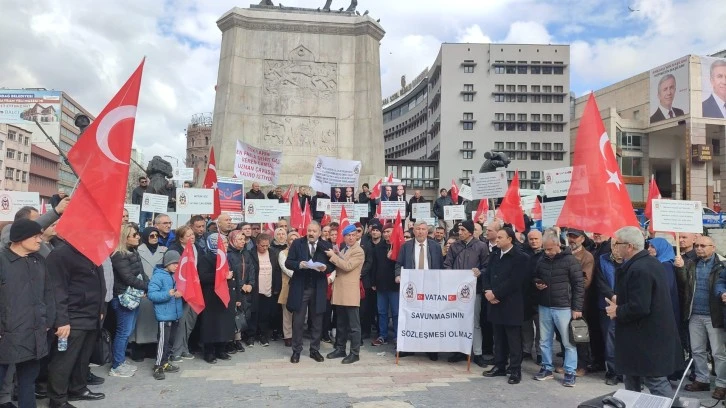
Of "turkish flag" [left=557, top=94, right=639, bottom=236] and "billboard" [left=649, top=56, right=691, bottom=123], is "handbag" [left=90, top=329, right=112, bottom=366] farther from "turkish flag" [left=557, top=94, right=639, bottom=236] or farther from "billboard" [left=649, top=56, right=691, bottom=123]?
"billboard" [left=649, top=56, right=691, bottom=123]

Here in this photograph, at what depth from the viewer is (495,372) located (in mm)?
8320

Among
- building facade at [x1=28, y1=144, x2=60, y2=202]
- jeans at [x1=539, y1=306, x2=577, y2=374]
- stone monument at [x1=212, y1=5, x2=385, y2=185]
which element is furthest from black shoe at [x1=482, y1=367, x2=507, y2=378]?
building facade at [x1=28, y1=144, x2=60, y2=202]

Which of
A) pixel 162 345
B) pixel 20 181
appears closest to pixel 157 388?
pixel 162 345

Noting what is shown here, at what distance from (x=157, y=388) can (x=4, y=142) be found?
90.2 metres

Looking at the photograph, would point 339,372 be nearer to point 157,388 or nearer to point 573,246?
point 157,388

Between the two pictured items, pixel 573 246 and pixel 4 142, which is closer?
pixel 573 246

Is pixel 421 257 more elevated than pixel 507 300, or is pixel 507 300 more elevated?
pixel 421 257

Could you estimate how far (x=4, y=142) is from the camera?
82.8 m

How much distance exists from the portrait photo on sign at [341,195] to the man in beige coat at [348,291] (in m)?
6.16

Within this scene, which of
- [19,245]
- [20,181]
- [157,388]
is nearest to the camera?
[19,245]

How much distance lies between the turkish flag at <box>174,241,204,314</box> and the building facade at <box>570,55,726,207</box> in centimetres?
6520

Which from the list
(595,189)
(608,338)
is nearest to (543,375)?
(608,338)

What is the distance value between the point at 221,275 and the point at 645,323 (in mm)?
5631

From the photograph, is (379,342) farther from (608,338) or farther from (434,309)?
(608,338)
